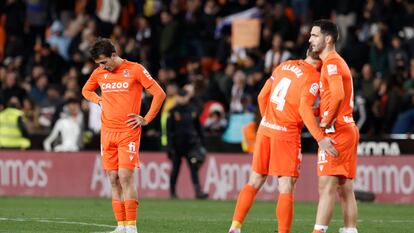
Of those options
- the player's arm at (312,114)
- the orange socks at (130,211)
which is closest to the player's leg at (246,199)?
the player's arm at (312,114)

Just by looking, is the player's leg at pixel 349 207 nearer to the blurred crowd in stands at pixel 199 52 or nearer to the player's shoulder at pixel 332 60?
the player's shoulder at pixel 332 60

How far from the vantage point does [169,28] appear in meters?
28.2

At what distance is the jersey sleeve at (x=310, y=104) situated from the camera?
1232 cm

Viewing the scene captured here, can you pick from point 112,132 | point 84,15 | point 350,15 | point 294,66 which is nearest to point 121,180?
point 112,132

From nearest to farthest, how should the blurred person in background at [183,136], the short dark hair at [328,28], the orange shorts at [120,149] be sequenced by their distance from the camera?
the short dark hair at [328,28] < the orange shorts at [120,149] < the blurred person in background at [183,136]

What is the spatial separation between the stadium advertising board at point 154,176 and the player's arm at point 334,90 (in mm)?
10343

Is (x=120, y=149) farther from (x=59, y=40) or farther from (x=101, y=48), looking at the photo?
(x=59, y=40)

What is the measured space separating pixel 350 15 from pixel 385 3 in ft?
2.69

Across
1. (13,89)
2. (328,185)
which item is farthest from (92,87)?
(13,89)

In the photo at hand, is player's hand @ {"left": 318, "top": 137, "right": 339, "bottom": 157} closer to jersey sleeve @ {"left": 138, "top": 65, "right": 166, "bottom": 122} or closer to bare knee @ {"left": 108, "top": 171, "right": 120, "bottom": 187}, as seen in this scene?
jersey sleeve @ {"left": 138, "top": 65, "right": 166, "bottom": 122}

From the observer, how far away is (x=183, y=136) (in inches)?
933

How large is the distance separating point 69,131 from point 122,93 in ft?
35.7

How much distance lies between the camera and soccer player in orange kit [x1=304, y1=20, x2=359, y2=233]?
12.4 metres

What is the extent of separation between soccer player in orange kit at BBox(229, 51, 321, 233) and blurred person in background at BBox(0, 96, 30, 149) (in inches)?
504
